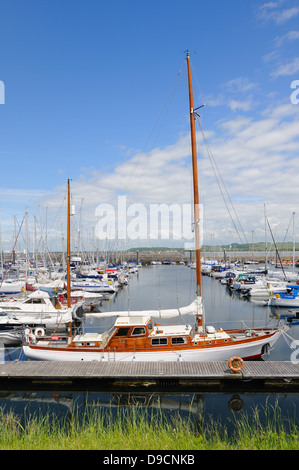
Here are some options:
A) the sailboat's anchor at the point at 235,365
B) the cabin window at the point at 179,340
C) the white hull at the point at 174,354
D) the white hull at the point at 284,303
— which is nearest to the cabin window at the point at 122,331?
the white hull at the point at 174,354

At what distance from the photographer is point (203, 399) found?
15578 millimetres

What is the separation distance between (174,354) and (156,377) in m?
2.11

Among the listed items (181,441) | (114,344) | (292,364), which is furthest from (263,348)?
(181,441)

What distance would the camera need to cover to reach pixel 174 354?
17.8 m

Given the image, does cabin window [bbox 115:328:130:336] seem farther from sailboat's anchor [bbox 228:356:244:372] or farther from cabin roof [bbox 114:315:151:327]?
sailboat's anchor [bbox 228:356:244:372]

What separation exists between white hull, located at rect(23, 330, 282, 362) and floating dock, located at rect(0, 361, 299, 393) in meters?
0.40

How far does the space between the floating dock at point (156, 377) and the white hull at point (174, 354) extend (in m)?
0.40

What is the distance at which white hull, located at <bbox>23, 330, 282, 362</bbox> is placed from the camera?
17.8 meters

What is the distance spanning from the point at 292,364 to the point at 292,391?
5.82 feet

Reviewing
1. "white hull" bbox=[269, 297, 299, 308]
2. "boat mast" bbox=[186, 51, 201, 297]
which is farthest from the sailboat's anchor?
"white hull" bbox=[269, 297, 299, 308]

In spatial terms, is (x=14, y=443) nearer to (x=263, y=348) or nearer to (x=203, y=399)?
(x=203, y=399)

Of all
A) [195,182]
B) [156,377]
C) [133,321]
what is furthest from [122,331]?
[195,182]

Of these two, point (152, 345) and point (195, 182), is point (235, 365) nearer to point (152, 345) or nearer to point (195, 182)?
point (152, 345)
